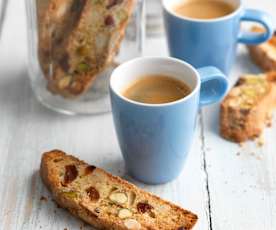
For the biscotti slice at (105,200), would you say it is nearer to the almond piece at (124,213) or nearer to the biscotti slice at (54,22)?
the almond piece at (124,213)

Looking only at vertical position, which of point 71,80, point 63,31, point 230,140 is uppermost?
point 63,31

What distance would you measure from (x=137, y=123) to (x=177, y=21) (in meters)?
0.37

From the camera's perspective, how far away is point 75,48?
1465mm

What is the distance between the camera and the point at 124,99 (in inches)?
48.4

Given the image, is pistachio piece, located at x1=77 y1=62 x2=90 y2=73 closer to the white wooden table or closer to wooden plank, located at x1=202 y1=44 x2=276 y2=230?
the white wooden table

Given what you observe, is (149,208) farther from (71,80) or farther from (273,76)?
(273,76)

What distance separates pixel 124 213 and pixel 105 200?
0.05m

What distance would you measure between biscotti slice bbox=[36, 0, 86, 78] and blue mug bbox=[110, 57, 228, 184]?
219 millimetres

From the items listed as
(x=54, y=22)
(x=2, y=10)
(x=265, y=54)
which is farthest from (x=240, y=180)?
(x=2, y=10)

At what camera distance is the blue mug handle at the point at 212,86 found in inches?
52.2

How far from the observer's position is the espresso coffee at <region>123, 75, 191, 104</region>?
4.20ft

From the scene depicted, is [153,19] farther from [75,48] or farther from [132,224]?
[132,224]

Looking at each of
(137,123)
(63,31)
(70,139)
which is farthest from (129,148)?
(63,31)

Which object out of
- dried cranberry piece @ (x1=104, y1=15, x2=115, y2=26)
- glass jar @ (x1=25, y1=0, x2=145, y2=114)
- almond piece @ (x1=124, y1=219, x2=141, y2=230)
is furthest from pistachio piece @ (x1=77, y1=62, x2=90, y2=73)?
almond piece @ (x1=124, y1=219, x2=141, y2=230)
